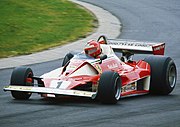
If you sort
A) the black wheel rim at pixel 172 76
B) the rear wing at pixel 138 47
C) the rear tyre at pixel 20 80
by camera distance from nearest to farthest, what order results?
the rear tyre at pixel 20 80 < the black wheel rim at pixel 172 76 < the rear wing at pixel 138 47

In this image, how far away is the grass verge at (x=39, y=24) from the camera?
24.6m

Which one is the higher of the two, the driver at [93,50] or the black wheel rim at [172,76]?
the driver at [93,50]

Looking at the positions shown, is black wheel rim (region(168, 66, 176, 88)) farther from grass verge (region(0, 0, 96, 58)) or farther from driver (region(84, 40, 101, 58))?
grass verge (region(0, 0, 96, 58))

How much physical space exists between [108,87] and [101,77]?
0.24m

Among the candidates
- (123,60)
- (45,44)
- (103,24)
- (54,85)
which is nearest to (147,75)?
(123,60)

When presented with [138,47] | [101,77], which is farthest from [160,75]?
[101,77]

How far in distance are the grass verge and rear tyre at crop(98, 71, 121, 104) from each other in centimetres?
875

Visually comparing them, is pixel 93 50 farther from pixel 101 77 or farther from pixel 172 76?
pixel 172 76

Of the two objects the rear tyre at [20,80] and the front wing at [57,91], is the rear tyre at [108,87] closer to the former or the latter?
the front wing at [57,91]

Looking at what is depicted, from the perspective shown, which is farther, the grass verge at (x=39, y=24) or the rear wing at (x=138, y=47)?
the grass verge at (x=39, y=24)

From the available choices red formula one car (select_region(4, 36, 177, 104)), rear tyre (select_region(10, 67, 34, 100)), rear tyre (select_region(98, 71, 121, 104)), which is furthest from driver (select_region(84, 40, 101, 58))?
rear tyre (select_region(10, 67, 34, 100))

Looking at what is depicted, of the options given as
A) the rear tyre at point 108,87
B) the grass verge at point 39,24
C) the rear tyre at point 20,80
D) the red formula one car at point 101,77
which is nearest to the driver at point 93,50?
the red formula one car at point 101,77

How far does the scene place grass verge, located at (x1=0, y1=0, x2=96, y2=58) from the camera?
24609 millimetres

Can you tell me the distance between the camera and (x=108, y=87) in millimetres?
14000
